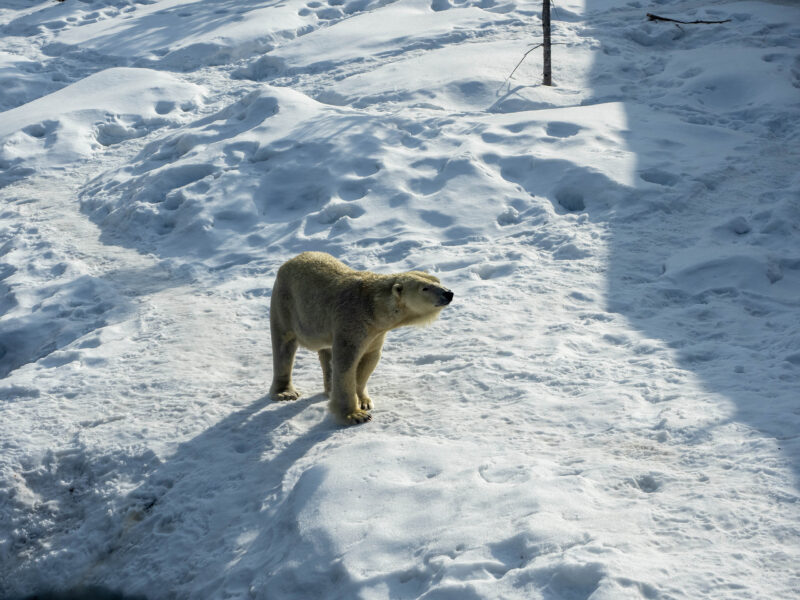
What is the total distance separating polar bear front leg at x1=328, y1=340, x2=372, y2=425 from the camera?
619 cm

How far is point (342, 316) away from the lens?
6.17 meters

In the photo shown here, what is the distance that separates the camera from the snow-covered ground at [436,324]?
15.7 feet

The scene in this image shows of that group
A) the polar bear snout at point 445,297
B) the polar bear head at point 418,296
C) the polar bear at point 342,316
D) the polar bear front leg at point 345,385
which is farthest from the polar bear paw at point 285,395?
the polar bear snout at point 445,297

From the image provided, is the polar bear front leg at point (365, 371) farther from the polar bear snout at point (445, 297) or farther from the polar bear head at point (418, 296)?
the polar bear snout at point (445, 297)

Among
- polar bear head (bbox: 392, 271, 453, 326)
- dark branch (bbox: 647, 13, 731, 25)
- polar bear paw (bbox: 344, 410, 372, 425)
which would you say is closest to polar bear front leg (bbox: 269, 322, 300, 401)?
polar bear paw (bbox: 344, 410, 372, 425)

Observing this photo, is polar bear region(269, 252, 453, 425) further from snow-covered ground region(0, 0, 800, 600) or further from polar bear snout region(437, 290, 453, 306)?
snow-covered ground region(0, 0, 800, 600)

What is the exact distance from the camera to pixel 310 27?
18.7 m

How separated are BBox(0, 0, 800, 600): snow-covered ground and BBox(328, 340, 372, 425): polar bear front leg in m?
0.19

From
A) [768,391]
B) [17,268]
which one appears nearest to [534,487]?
[768,391]

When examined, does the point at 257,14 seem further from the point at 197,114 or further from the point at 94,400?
the point at 94,400

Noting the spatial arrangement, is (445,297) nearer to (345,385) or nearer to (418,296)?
(418,296)

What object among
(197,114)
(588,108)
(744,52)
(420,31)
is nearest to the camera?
(588,108)

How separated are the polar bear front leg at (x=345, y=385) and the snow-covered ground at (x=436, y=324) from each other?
185mm

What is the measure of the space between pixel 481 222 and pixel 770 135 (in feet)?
15.0
